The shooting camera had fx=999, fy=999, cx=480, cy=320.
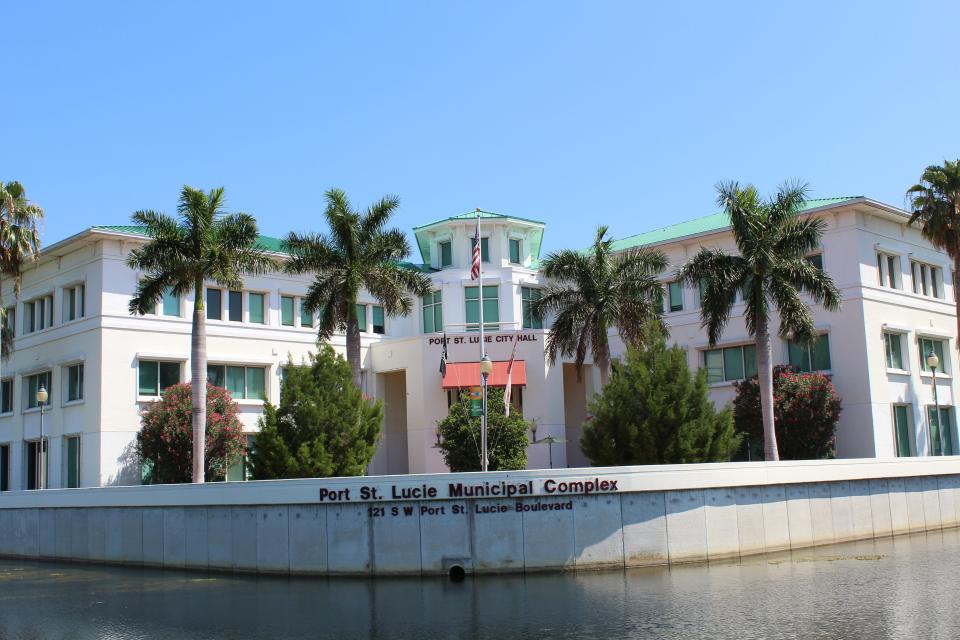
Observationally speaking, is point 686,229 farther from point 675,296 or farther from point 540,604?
point 540,604

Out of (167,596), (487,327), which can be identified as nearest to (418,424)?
(487,327)

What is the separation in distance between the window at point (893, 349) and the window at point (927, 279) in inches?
153

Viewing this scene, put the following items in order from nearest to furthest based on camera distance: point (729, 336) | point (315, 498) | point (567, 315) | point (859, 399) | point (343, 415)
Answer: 1. point (315, 498)
2. point (343, 415)
3. point (567, 315)
4. point (859, 399)
5. point (729, 336)

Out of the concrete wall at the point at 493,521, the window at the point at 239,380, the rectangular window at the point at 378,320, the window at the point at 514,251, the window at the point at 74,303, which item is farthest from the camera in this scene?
the window at the point at 514,251

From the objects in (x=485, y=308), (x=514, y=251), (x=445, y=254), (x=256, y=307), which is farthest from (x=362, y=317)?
(x=514, y=251)

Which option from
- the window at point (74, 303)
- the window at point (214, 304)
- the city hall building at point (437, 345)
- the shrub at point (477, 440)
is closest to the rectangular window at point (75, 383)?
the city hall building at point (437, 345)

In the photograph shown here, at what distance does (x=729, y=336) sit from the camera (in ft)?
161

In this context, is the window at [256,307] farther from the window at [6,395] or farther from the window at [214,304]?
the window at [6,395]

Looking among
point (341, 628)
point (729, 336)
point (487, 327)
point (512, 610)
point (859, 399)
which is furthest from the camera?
point (487, 327)

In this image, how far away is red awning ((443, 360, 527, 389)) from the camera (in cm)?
4803

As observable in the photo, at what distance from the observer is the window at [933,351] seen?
4872 centimetres

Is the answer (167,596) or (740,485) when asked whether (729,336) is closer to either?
(740,485)

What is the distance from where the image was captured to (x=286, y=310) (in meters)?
50.2

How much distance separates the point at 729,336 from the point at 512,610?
30973 mm
